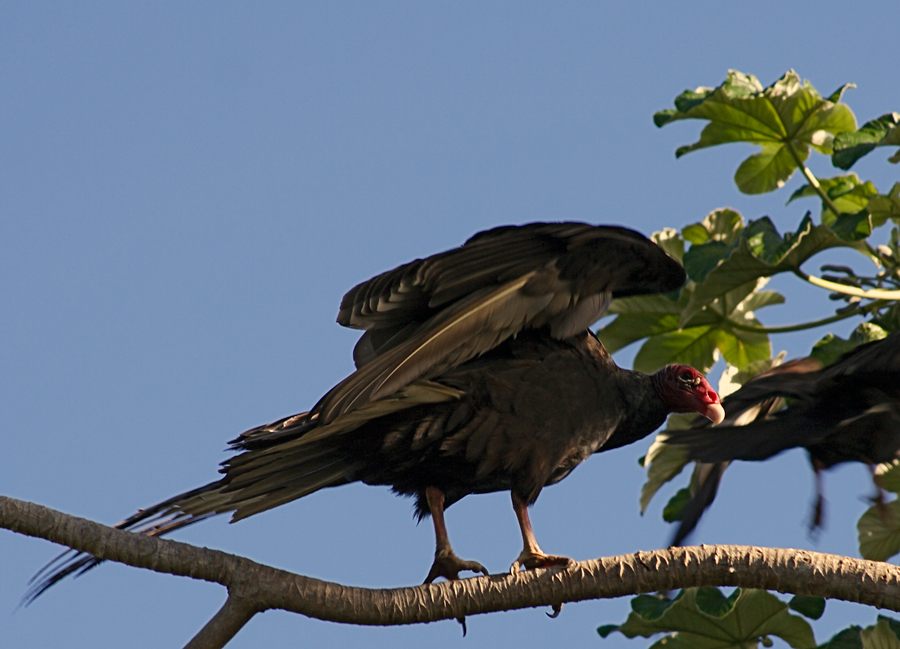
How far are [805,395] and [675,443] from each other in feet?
1.28

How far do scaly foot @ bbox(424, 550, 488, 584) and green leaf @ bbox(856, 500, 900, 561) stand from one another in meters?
1.52

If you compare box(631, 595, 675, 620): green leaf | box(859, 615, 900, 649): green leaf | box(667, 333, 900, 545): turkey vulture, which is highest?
box(667, 333, 900, 545): turkey vulture

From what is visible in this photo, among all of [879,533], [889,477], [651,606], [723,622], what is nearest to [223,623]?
[651,606]

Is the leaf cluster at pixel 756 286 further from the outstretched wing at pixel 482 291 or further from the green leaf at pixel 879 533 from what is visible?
the outstretched wing at pixel 482 291

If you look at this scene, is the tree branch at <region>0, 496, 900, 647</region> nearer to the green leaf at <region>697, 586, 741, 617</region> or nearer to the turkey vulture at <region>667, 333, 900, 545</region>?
the turkey vulture at <region>667, 333, 900, 545</region>

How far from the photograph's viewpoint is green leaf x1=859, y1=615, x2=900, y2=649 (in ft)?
9.77

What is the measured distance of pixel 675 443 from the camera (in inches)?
113

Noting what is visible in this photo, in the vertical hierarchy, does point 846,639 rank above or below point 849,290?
below

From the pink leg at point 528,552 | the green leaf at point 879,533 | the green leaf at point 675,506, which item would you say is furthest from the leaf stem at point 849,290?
the pink leg at point 528,552

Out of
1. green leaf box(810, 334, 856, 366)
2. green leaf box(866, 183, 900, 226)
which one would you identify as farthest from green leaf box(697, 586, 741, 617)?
green leaf box(866, 183, 900, 226)

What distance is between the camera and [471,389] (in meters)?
2.67

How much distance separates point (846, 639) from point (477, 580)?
144 cm

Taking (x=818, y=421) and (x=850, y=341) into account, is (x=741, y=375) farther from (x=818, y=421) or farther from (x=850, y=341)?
(x=818, y=421)

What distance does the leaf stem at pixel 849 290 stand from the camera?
11.2ft
